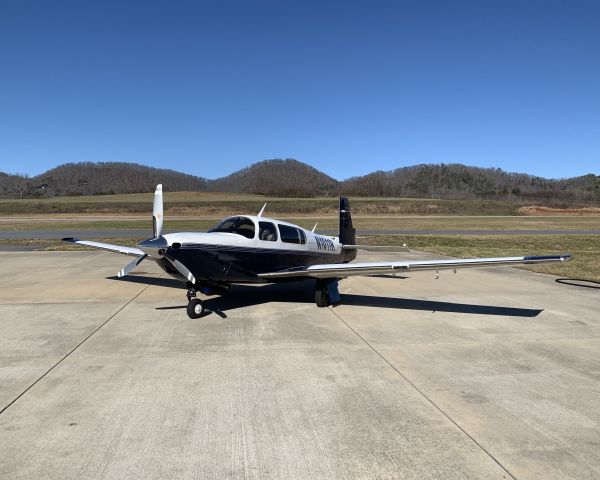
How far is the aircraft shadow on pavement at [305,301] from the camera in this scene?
932 cm

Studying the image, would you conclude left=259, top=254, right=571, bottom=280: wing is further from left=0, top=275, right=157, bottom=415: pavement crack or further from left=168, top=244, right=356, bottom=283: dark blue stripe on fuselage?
left=0, top=275, right=157, bottom=415: pavement crack

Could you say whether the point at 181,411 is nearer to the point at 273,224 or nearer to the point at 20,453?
the point at 20,453

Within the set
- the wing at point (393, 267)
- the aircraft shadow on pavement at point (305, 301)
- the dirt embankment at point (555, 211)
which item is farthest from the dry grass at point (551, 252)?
the dirt embankment at point (555, 211)

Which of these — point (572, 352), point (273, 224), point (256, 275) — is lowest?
point (572, 352)

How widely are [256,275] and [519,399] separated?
569 cm

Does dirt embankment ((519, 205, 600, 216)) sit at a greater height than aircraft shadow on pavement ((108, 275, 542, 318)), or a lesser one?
greater

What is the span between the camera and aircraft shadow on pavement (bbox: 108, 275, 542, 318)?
30.6 ft

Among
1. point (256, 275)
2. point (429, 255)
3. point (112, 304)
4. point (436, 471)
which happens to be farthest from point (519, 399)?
point (429, 255)

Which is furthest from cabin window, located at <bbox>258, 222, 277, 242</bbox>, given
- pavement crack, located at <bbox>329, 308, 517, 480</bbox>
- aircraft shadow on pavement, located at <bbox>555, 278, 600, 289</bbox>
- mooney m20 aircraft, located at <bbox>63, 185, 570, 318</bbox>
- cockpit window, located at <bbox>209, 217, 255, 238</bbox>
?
aircraft shadow on pavement, located at <bbox>555, 278, 600, 289</bbox>

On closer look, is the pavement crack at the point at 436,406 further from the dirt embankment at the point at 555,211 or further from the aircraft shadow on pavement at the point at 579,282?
the dirt embankment at the point at 555,211

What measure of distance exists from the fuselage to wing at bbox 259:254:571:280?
1.37 feet

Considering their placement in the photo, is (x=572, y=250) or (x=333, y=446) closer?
(x=333, y=446)

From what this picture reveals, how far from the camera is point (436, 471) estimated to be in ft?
11.6

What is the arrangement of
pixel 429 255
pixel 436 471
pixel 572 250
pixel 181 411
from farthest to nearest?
pixel 572 250, pixel 429 255, pixel 181 411, pixel 436 471
